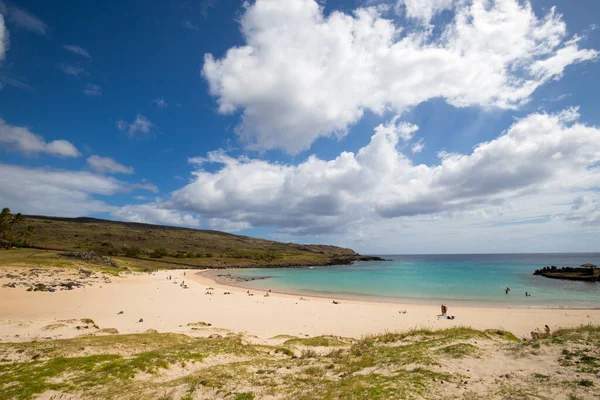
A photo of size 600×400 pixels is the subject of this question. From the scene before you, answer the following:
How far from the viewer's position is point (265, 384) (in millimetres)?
9328

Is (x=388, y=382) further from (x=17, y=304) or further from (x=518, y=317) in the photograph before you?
(x=17, y=304)

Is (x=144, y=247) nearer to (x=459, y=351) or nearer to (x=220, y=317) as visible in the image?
(x=220, y=317)

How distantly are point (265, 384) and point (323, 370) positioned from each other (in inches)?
94.0

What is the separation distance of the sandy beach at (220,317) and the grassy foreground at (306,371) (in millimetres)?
6029

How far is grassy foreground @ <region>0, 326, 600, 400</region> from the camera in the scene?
27.0ft

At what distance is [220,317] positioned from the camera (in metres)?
26.2

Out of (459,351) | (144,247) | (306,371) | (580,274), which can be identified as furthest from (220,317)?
(144,247)

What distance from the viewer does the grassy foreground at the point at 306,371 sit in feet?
27.0

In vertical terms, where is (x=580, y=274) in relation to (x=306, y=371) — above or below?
below

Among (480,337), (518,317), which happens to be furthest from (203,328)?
(518,317)

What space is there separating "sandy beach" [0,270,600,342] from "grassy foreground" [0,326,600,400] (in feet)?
19.8

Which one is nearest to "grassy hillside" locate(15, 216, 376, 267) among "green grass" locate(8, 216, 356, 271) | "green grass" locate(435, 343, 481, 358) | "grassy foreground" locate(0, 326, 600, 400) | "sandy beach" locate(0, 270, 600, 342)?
"green grass" locate(8, 216, 356, 271)

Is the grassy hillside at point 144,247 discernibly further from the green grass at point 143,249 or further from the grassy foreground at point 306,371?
the grassy foreground at point 306,371

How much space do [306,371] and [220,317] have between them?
708 inches
